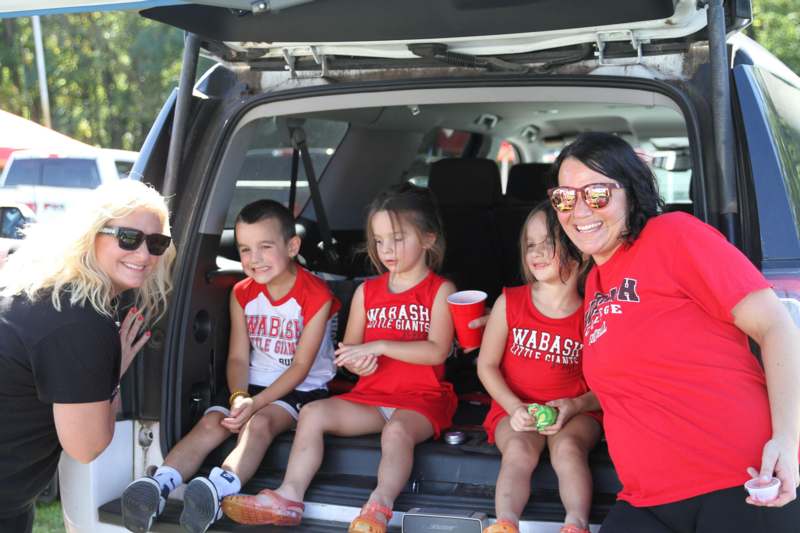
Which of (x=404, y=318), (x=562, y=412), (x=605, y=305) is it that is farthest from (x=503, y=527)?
(x=404, y=318)

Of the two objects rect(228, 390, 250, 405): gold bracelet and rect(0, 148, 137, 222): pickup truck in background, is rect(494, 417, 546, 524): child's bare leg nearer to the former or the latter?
rect(228, 390, 250, 405): gold bracelet

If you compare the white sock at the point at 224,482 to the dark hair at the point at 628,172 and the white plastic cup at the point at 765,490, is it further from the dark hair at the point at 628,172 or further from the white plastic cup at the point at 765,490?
the white plastic cup at the point at 765,490

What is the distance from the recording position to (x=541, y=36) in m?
2.59

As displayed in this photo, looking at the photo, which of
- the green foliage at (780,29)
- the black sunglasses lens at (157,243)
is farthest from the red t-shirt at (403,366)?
the green foliage at (780,29)

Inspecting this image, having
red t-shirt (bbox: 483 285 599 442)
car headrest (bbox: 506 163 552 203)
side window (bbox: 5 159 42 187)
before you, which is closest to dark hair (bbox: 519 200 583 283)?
red t-shirt (bbox: 483 285 599 442)

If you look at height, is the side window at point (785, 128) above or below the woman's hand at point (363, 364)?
above

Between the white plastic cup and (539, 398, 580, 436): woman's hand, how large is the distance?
92cm

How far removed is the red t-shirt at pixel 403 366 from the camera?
3.19 metres

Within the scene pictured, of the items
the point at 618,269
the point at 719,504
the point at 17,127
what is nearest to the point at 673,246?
the point at 618,269

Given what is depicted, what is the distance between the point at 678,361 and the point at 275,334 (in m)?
1.78

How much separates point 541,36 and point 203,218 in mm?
1293

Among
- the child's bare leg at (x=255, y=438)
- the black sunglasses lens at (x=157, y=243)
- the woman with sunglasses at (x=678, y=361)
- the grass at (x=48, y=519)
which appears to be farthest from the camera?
the grass at (x=48, y=519)

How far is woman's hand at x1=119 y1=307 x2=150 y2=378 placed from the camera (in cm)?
276

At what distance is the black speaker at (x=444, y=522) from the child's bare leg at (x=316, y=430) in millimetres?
386
